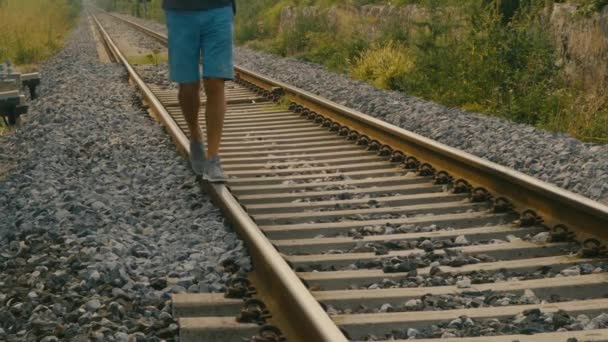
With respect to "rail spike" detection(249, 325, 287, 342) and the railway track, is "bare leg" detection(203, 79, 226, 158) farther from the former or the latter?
"rail spike" detection(249, 325, 287, 342)

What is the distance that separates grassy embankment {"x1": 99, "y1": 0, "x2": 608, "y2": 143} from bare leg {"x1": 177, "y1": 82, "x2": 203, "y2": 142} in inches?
154

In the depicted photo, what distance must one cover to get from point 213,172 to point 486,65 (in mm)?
5701

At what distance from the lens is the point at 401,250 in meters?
4.64

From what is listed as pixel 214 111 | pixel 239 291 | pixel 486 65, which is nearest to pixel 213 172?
pixel 214 111

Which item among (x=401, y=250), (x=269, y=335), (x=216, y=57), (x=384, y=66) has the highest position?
(x=216, y=57)

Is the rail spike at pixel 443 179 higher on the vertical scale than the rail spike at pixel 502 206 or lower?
lower

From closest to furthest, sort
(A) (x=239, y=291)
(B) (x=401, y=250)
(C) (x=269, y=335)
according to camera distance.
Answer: (C) (x=269, y=335) → (A) (x=239, y=291) → (B) (x=401, y=250)

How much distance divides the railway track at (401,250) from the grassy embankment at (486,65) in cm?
257

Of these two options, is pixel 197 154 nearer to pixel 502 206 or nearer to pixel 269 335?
pixel 502 206

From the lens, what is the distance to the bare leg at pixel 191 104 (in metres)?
6.12

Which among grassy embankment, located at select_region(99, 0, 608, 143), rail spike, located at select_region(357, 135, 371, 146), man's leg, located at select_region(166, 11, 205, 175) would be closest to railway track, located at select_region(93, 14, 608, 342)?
rail spike, located at select_region(357, 135, 371, 146)

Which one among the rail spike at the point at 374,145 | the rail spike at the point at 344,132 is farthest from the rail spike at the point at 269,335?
the rail spike at the point at 344,132

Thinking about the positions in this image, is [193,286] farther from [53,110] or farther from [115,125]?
[53,110]

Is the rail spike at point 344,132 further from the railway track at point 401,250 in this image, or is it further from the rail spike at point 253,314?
the rail spike at point 253,314
